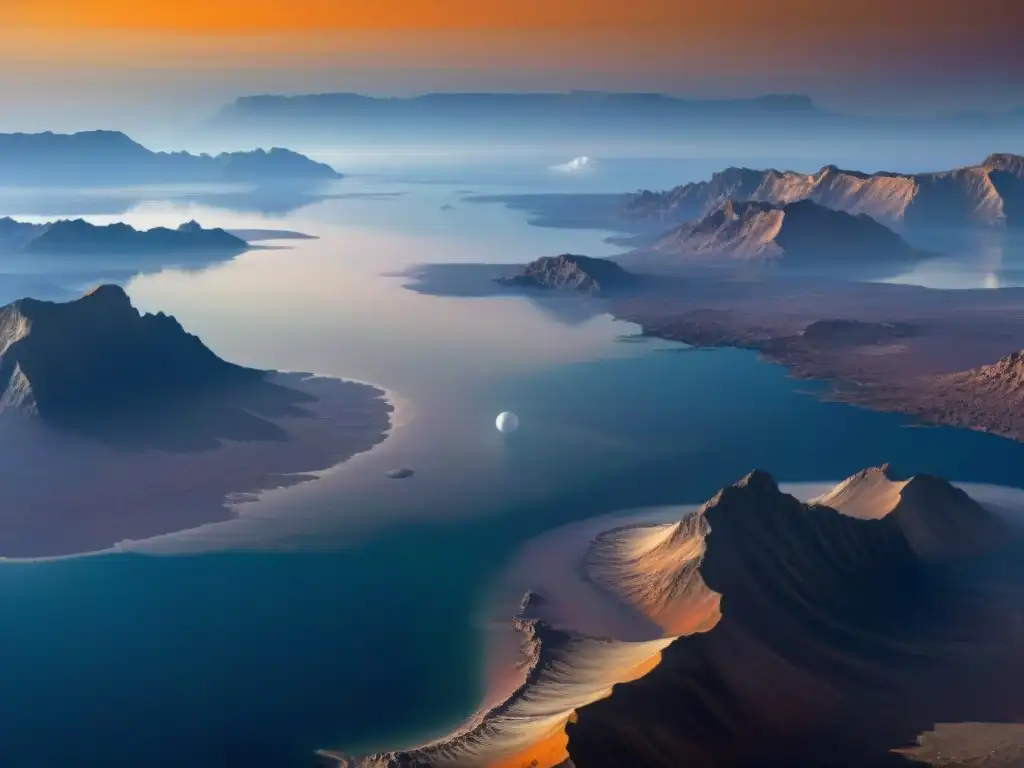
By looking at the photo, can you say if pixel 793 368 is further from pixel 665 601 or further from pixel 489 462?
pixel 665 601

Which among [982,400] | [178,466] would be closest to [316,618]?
[178,466]

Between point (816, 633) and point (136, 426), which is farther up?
point (136, 426)

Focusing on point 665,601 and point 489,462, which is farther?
point 489,462

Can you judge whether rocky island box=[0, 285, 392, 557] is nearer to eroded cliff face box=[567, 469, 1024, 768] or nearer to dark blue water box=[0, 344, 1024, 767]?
dark blue water box=[0, 344, 1024, 767]

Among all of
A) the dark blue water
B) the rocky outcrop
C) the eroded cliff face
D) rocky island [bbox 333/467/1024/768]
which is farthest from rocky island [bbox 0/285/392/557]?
the rocky outcrop

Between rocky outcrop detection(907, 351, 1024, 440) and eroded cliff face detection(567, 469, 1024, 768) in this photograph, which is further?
rocky outcrop detection(907, 351, 1024, 440)

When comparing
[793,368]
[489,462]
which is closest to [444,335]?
[793,368]

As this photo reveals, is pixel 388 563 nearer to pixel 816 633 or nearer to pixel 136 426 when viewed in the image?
pixel 816 633
